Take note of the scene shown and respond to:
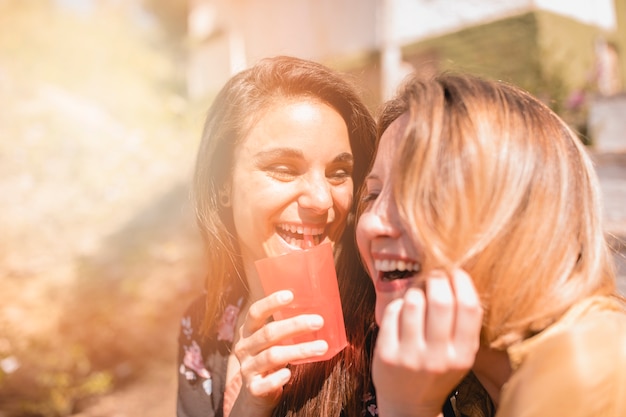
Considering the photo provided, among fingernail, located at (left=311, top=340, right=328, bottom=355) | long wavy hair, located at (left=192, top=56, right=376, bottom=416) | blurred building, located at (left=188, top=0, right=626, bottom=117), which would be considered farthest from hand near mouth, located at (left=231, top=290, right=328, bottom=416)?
blurred building, located at (left=188, top=0, right=626, bottom=117)

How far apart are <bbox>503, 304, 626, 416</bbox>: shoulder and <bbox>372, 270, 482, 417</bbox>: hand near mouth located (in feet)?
0.45

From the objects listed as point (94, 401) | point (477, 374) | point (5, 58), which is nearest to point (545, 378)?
point (477, 374)

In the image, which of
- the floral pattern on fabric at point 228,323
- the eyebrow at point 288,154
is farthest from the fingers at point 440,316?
the floral pattern on fabric at point 228,323

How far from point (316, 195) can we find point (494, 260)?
73 cm

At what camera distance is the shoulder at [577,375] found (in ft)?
3.56

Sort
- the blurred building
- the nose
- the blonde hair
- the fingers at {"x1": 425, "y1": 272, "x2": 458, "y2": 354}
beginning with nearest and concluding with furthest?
the fingers at {"x1": 425, "y1": 272, "x2": 458, "y2": 354} < the blonde hair < the nose < the blurred building

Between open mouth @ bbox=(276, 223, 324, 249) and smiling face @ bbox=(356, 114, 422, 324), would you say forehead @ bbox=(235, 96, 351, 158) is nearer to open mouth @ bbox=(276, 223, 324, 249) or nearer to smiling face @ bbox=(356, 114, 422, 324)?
open mouth @ bbox=(276, 223, 324, 249)

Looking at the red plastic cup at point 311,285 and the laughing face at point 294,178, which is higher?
the laughing face at point 294,178

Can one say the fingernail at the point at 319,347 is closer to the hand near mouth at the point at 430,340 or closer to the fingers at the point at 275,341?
the fingers at the point at 275,341

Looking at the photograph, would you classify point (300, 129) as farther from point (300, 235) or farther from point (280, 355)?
point (280, 355)

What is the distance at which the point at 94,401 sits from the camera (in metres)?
4.54

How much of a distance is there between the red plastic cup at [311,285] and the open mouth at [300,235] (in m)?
0.36

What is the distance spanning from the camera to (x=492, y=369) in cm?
145

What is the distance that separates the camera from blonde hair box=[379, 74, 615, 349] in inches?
48.6
